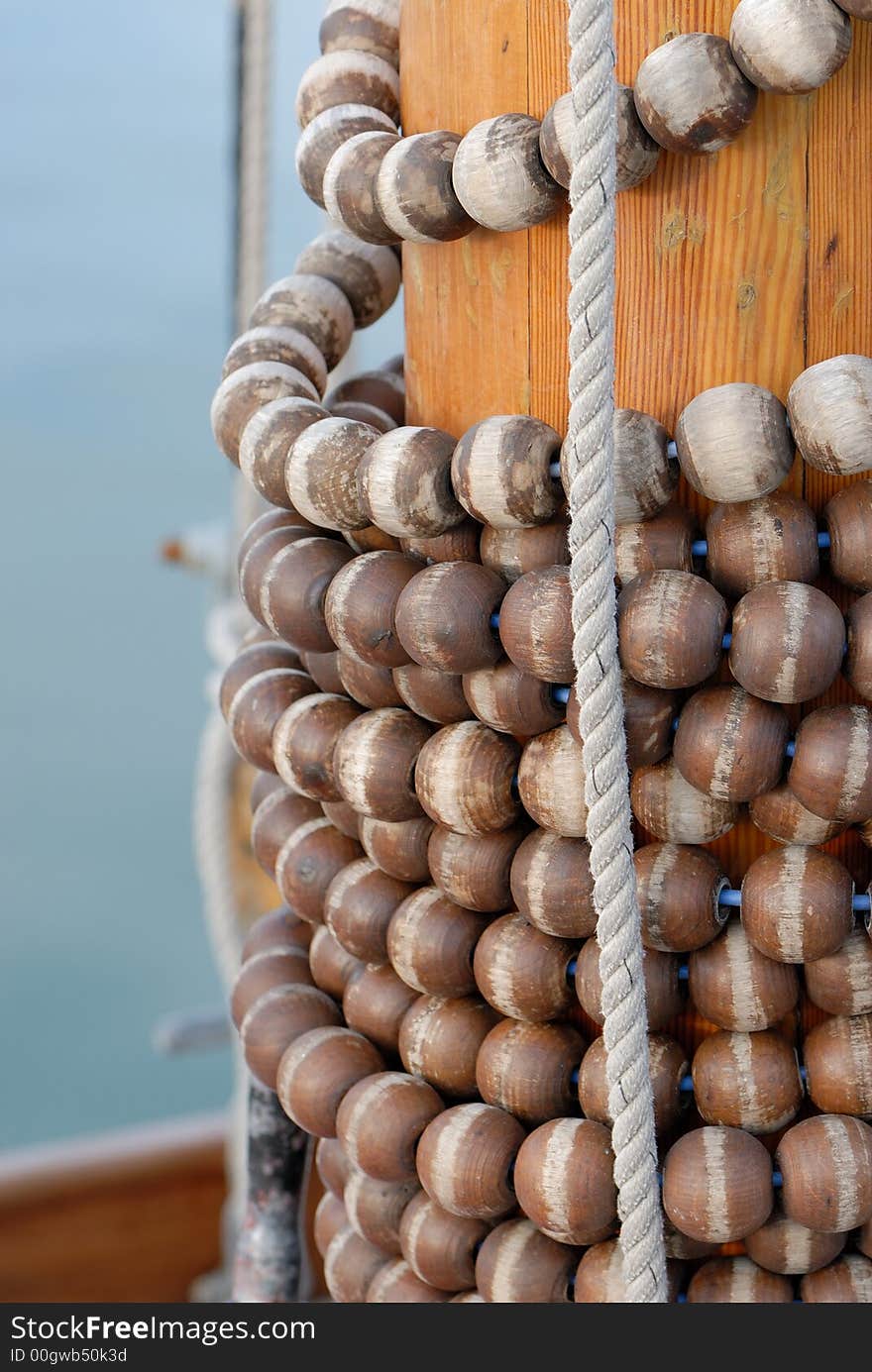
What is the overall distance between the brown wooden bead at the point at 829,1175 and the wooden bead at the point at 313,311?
15.7 inches

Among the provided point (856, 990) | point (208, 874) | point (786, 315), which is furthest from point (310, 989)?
point (208, 874)

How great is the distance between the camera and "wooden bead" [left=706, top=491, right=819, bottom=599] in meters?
0.52

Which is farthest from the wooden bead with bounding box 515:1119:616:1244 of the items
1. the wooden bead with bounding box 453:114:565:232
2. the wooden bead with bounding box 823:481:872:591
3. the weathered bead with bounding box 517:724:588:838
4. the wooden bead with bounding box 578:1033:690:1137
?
the wooden bead with bounding box 453:114:565:232

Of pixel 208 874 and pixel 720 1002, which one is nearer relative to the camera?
pixel 720 1002

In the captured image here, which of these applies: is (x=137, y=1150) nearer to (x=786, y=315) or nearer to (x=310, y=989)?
(x=310, y=989)

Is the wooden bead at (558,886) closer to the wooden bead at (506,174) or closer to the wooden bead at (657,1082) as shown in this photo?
the wooden bead at (657,1082)

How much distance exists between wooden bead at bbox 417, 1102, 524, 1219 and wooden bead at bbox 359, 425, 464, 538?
23cm

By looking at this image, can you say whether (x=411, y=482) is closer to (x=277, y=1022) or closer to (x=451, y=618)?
(x=451, y=618)

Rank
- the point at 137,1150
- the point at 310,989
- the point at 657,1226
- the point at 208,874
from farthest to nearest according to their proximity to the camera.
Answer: the point at 137,1150 < the point at 208,874 < the point at 310,989 < the point at 657,1226

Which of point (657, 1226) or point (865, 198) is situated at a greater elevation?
point (865, 198)

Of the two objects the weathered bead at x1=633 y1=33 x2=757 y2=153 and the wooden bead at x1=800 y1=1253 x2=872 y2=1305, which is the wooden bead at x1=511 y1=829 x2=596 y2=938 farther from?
the weathered bead at x1=633 y1=33 x2=757 y2=153

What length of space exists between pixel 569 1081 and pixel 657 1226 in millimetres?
80
